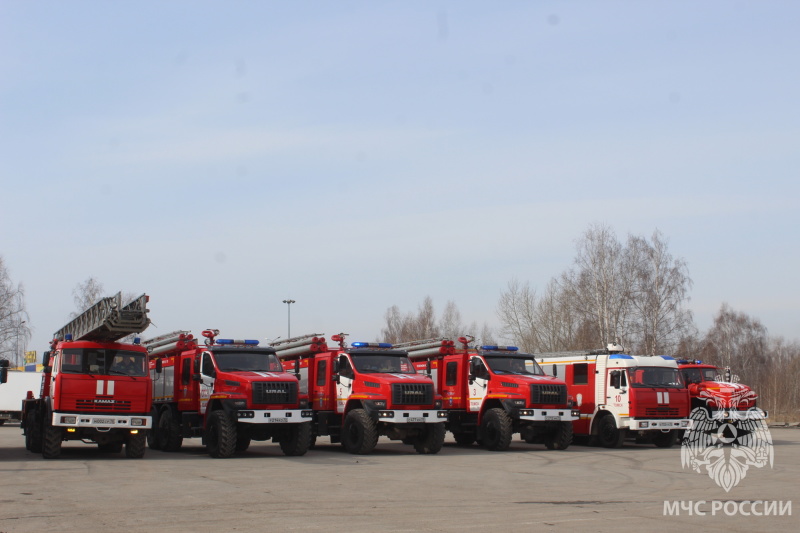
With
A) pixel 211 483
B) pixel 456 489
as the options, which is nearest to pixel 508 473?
pixel 456 489

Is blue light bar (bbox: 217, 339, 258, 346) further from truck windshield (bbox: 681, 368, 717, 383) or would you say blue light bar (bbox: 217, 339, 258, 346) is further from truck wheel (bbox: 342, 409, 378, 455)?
truck windshield (bbox: 681, 368, 717, 383)

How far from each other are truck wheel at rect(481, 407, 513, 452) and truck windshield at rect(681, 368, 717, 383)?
769cm

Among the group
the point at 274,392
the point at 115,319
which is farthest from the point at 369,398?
the point at 115,319

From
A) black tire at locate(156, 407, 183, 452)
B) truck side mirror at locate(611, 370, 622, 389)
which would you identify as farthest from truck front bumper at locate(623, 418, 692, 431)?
black tire at locate(156, 407, 183, 452)

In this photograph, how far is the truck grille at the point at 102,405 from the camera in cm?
1958

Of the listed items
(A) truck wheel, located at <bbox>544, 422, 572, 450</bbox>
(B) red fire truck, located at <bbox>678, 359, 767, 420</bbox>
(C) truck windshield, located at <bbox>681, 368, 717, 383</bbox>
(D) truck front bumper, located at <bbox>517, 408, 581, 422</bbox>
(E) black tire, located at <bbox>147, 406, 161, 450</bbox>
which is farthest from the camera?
(C) truck windshield, located at <bbox>681, 368, 717, 383</bbox>

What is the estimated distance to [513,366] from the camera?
2442 centimetres

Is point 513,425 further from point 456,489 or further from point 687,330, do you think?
point 687,330

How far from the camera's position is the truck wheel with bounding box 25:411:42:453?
70.8ft

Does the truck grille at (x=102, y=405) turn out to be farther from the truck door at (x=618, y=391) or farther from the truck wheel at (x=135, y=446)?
the truck door at (x=618, y=391)

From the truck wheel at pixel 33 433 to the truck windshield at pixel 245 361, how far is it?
4585 millimetres

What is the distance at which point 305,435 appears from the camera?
21.0 meters

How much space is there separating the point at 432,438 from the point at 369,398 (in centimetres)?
193

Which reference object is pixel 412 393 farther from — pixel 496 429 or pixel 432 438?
pixel 496 429
